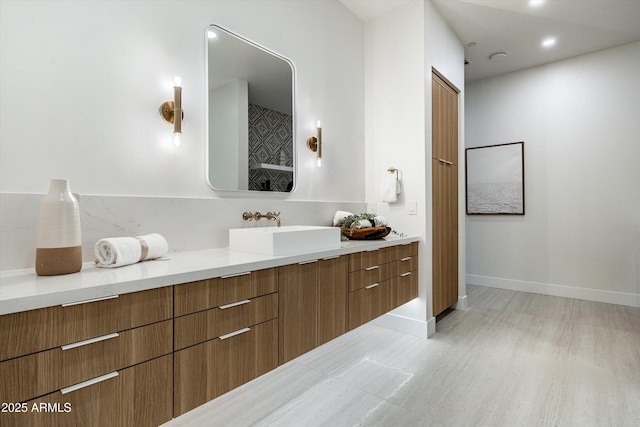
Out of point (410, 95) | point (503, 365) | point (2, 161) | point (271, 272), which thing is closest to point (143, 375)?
point (271, 272)

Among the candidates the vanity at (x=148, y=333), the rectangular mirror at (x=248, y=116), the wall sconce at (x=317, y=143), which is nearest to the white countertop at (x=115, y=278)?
the vanity at (x=148, y=333)

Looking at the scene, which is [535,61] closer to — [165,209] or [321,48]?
[321,48]

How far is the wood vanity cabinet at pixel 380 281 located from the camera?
2035mm

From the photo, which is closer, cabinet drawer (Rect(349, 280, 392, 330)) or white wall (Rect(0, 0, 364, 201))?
white wall (Rect(0, 0, 364, 201))

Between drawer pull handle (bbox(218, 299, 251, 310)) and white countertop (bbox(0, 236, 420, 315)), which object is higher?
white countertop (bbox(0, 236, 420, 315))

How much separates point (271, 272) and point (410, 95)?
217 centimetres

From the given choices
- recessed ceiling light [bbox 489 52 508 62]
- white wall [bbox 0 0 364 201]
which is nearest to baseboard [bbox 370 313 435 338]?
white wall [bbox 0 0 364 201]

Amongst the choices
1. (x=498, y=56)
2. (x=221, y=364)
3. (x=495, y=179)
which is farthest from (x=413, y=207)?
(x=498, y=56)

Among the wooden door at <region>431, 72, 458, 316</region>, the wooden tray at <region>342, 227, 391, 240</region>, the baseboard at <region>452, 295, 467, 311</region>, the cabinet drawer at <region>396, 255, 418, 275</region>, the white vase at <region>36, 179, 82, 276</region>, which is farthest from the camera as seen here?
the baseboard at <region>452, 295, 467, 311</region>

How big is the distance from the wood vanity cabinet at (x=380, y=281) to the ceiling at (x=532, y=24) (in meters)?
2.22

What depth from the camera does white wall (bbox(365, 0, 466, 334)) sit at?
9.09 feet

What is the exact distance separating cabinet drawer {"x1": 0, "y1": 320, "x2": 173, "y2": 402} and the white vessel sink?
59 cm

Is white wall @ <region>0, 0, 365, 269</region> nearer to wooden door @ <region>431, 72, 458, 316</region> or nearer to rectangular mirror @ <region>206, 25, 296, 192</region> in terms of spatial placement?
rectangular mirror @ <region>206, 25, 296, 192</region>

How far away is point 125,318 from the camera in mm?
998
